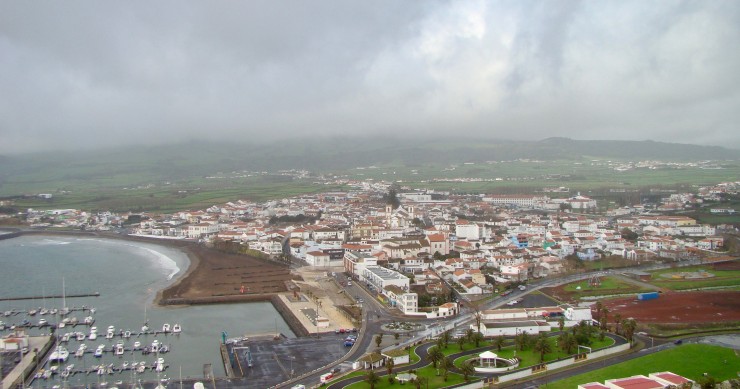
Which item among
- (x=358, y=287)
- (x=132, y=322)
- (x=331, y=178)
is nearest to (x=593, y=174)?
(x=331, y=178)

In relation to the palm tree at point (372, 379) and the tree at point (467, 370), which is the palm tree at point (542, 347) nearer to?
the tree at point (467, 370)

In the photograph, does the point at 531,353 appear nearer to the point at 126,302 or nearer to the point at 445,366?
the point at 445,366

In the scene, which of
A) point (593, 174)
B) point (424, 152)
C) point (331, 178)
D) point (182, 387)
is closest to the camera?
point (182, 387)

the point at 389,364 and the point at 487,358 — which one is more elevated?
the point at 389,364

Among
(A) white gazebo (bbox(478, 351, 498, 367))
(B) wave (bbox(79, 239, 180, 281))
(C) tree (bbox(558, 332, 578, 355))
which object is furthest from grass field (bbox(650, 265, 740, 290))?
(B) wave (bbox(79, 239, 180, 281))

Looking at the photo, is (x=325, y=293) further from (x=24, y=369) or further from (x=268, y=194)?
(x=268, y=194)

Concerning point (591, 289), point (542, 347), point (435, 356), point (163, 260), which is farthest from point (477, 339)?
point (163, 260)
